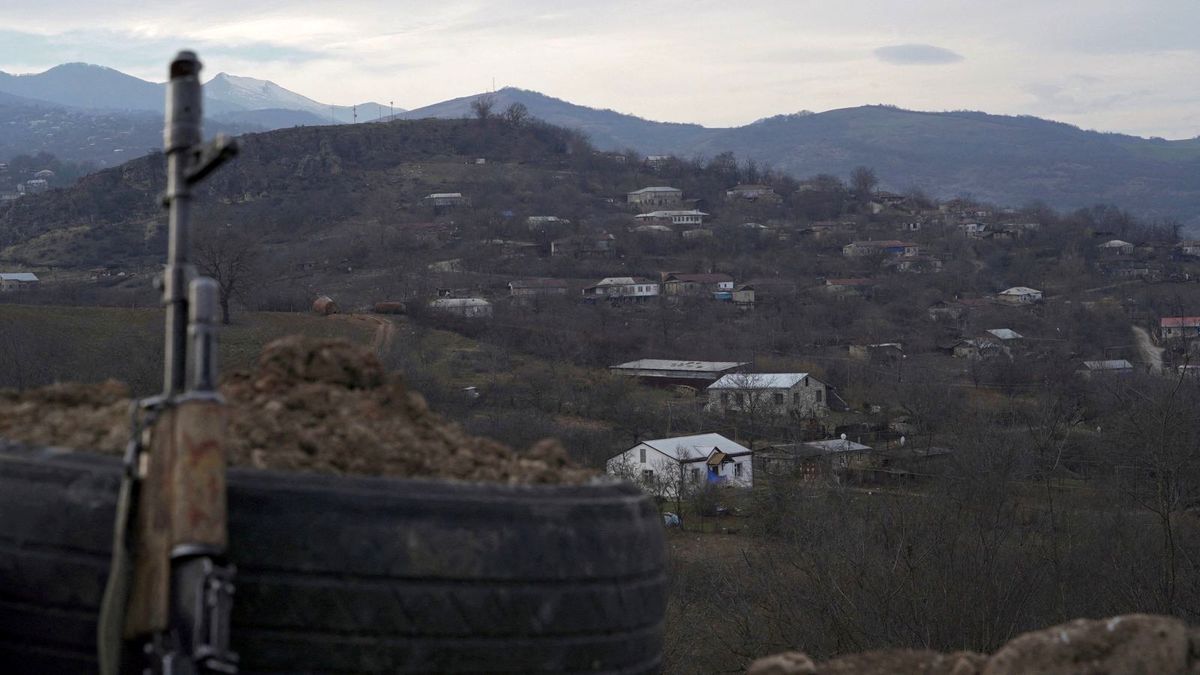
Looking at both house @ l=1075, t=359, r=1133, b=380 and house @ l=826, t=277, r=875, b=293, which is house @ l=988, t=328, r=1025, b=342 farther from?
house @ l=826, t=277, r=875, b=293

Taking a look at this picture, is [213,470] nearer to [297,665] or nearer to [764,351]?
[297,665]

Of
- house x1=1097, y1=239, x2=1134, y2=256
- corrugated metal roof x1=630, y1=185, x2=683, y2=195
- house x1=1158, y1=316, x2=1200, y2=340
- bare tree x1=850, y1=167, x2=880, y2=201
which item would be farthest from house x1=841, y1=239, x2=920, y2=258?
house x1=1158, y1=316, x2=1200, y2=340

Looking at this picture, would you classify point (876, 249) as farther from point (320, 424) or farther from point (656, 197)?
point (320, 424)

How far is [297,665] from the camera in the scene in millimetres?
2359

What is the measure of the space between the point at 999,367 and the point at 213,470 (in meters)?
45.5

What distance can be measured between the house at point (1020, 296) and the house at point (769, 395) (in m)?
26.7

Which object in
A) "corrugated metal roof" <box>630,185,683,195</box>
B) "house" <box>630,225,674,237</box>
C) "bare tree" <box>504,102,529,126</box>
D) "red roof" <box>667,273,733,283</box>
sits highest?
"bare tree" <box>504,102,529,126</box>

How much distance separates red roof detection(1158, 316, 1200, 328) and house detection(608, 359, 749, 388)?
19.2 meters

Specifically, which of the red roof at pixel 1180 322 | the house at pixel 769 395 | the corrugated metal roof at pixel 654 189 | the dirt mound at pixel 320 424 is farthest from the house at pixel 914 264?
the dirt mound at pixel 320 424

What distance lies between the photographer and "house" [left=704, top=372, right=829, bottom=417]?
3922 centimetres

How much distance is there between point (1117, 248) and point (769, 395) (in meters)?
48.1

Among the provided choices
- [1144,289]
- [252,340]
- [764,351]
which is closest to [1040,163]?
[1144,289]

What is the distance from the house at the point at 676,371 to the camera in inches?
1752

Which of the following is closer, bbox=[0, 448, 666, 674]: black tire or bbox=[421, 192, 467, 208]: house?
bbox=[0, 448, 666, 674]: black tire
